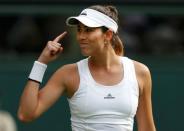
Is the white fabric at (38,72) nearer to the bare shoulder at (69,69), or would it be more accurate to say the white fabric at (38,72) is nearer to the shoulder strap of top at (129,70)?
the bare shoulder at (69,69)

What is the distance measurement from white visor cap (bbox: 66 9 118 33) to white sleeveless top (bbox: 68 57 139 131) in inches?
13.1

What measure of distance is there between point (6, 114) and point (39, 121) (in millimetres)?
401

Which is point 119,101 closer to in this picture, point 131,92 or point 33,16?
point 131,92

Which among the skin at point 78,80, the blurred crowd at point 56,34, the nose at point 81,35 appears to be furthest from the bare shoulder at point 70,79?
the blurred crowd at point 56,34

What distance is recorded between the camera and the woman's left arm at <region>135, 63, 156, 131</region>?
5.57m

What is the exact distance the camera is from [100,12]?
5523 mm

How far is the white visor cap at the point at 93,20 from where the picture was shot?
5.32m

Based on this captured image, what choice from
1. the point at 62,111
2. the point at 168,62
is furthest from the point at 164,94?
the point at 62,111

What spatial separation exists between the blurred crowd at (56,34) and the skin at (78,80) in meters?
3.54

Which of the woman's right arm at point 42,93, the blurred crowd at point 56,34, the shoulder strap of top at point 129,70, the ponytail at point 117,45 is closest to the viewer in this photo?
the woman's right arm at point 42,93

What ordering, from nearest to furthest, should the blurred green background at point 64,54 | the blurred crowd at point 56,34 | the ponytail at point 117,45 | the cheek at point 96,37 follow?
the cheek at point 96,37
the ponytail at point 117,45
the blurred green background at point 64,54
the blurred crowd at point 56,34

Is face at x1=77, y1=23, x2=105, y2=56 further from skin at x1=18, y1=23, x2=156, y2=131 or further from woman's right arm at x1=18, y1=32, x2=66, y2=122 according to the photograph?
woman's right arm at x1=18, y1=32, x2=66, y2=122

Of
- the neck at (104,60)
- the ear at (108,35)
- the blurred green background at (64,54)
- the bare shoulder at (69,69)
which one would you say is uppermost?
the ear at (108,35)

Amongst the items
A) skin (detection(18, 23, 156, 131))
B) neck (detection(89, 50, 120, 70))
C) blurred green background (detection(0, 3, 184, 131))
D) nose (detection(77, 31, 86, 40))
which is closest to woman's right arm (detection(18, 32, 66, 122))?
skin (detection(18, 23, 156, 131))
